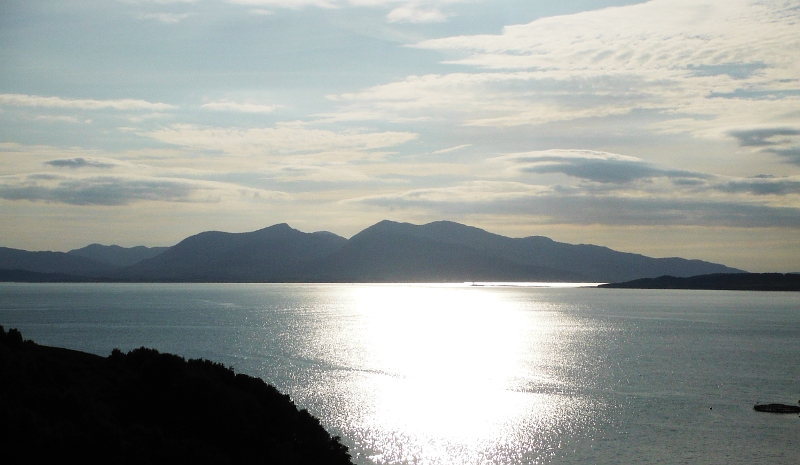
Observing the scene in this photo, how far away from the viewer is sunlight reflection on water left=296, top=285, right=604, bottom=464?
42.5 metres

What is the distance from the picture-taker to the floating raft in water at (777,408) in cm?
5150

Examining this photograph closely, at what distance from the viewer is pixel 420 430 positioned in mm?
46719

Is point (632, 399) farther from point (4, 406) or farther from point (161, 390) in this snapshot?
point (4, 406)

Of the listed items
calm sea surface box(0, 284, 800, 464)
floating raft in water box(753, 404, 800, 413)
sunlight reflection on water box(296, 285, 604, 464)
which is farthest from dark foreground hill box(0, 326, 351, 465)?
floating raft in water box(753, 404, 800, 413)

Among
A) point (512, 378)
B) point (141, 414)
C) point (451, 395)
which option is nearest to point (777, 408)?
point (512, 378)

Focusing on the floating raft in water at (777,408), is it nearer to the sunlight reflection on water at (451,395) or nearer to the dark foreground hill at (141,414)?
→ the sunlight reflection on water at (451,395)

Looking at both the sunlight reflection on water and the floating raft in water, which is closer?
the sunlight reflection on water

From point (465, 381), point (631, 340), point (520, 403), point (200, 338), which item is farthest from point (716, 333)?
point (200, 338)

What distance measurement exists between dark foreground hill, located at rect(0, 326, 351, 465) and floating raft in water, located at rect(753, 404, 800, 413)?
38.4m

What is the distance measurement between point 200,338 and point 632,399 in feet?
220

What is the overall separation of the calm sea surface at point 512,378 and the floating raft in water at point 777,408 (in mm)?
1404

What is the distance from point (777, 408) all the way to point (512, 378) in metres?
25.6

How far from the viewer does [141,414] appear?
27281 mm

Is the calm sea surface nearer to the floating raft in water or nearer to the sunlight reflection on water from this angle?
the sunlight reflection on water
